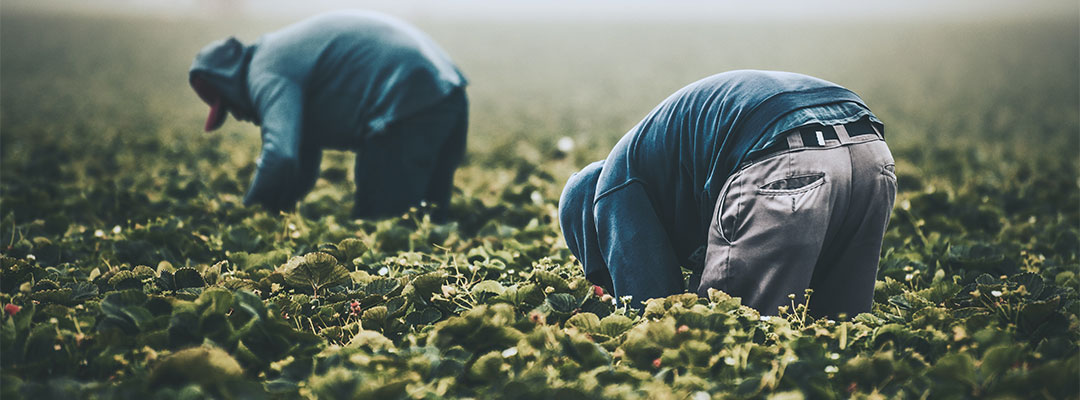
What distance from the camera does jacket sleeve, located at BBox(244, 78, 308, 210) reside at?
3754mm

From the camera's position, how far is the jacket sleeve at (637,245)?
2.35m

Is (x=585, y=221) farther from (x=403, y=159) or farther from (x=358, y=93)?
(x=358, y=93)

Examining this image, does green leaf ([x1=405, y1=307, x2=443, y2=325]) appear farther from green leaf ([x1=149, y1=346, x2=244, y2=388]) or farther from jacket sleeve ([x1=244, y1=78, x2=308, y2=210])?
jacket sleeve ([x1=244, y1=78, x2=308, y2=210])

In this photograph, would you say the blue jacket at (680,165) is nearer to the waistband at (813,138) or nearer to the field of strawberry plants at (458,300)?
the waistband at (813,138)

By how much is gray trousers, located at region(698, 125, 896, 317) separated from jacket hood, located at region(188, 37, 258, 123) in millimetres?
2824

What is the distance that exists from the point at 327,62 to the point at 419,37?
19.1 inches

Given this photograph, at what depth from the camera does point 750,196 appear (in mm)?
2129

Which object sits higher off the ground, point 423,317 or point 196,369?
point 196,369

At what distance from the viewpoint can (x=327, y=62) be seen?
414 centimetres

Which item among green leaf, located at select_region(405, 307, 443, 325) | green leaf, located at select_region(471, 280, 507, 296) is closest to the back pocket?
green leaf, located at select_region(471, 280, 507, 296)

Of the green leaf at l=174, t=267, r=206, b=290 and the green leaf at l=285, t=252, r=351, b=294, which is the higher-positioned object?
the green leaf at l=285, t=252, r=351, b=294

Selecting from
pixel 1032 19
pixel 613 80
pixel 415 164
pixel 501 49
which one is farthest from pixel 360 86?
pixel 1032 19

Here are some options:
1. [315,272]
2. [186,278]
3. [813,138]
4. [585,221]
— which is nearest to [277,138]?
[186,278]

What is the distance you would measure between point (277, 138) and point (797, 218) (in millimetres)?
2529
